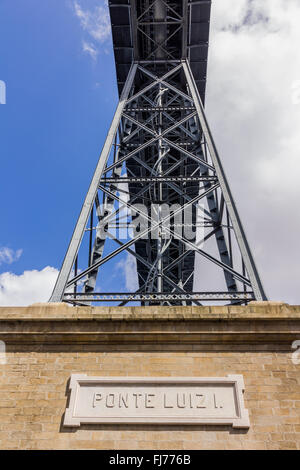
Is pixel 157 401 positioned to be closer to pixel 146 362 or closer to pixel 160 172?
pixel 146 362

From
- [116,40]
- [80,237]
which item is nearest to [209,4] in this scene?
[116,40]

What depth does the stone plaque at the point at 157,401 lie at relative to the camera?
4625 millimetres

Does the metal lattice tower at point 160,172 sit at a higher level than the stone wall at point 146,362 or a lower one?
higher

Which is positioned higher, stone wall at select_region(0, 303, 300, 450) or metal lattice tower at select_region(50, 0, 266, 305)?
metal lattice tower at select_region(50, 0, 266, 305)

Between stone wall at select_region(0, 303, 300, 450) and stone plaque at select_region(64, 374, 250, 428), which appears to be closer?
stone wall at select_region(0, 303, 300, 450)

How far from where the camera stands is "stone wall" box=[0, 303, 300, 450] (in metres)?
4.52

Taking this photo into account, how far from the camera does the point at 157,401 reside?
480 centimetres

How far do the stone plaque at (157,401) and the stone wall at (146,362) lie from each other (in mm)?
92

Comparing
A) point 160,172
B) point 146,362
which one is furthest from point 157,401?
point 160,172

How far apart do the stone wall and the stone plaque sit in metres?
0.09

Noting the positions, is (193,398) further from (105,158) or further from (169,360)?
(105,158)

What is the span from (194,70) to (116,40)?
130 inches

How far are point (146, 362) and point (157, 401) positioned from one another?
525 millimetres

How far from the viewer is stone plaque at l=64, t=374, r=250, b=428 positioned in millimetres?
4625
